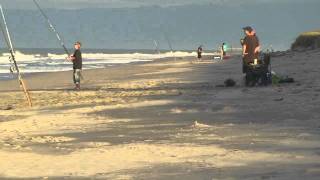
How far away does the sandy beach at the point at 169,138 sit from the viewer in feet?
21.8

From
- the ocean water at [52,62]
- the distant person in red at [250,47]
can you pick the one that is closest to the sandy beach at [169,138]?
the distant person in red at [250,47]

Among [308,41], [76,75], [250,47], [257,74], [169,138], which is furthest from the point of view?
[308,41]

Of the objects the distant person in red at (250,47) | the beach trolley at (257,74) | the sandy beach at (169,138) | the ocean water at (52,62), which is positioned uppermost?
the distant person in red at (250,47)

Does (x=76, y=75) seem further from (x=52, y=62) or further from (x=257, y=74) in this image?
(x=52, y=62)

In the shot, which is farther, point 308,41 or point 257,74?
point 308,41

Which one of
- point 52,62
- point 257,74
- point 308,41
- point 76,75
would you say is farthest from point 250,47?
point 52,62

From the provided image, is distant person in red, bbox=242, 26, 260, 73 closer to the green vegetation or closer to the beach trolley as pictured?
the beach trolley

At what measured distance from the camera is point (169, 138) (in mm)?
8898

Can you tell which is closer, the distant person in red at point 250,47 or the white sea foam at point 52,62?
the distant person in red at point 250,47

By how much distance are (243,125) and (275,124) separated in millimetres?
512

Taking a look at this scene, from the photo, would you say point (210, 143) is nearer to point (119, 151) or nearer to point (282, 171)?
point (119, 151)

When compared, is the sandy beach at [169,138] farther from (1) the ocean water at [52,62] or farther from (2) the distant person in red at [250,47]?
(1) the ocean water at [52,62]

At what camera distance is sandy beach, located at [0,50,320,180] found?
663 centimetres

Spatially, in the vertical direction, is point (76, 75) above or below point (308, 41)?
below
